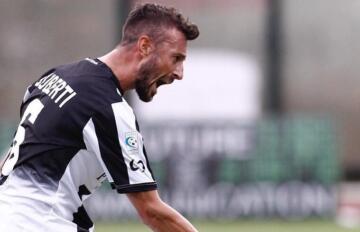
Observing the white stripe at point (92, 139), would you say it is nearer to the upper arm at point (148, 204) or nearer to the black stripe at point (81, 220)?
the upper arm at point (148, 204)

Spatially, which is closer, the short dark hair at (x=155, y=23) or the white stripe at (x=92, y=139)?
the white stripe at (x=92, y=139)

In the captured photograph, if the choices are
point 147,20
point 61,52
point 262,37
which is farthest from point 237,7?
point 147,20

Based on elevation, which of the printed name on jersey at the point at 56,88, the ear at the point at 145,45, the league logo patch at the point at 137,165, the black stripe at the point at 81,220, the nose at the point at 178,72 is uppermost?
the ear at the point at 145,45

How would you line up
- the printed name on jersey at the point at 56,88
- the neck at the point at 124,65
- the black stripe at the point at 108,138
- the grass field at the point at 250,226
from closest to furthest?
the black stripe at the point at 108,138 < the printed name on jersey at the point at 56,88 < the neck at the point at 124,65 < the grass field at the point at 250,226

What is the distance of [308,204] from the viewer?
13578mm

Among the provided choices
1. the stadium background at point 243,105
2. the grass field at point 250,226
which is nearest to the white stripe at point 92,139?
the grass field at point 250,226

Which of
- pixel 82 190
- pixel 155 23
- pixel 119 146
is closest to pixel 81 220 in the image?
pixel 82 190

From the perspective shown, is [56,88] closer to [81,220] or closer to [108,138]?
[108,138]

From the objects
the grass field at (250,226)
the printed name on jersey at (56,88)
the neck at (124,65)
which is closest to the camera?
the printed name on jersey at (56,88)

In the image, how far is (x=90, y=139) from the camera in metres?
5.37

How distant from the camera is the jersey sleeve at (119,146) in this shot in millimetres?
5344

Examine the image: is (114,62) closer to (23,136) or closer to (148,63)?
(148,63)

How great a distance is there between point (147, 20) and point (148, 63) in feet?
0.65

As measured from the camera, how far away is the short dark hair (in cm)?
560
